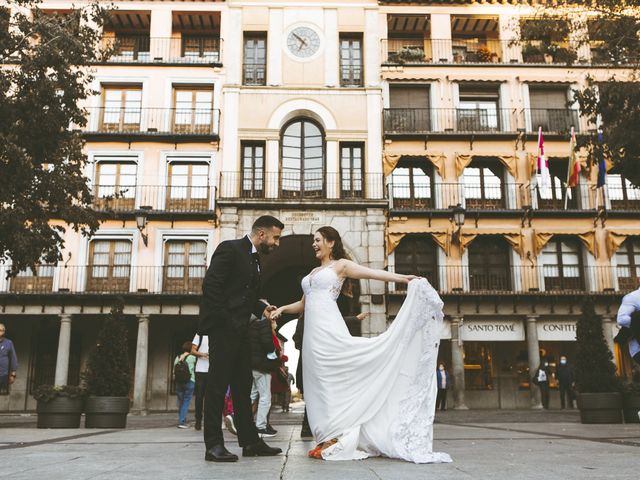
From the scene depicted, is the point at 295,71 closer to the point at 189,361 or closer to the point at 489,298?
the point at 489,298

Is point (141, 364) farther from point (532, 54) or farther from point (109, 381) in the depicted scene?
point (532, 54)

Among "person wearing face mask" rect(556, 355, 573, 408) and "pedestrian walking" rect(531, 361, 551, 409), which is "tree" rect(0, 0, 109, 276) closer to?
"pedestrian walking" rect(531, 361, 551, 409)

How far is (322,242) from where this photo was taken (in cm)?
606

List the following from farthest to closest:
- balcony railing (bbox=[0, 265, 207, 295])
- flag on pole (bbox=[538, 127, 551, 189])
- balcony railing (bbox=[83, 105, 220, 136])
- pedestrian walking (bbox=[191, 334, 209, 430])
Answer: balcony railing (bbox=[83, 105, 220, 136]) → balcony railing (bbox=[0, 265, 207, 295]) → flag on pole (bbox=[538, 127, 551, 189]) → pedestrian walking (bbox=[191, 334, 209, 430])

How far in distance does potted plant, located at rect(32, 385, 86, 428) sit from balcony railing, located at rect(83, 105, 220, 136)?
16.1 m

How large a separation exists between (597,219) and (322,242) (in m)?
22.8

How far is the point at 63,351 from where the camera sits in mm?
23844

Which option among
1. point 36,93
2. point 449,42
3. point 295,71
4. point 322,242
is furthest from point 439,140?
point 322,242

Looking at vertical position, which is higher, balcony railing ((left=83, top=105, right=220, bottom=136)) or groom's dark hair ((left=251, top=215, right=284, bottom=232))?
balcony railing ((left=83, top=105, right=220, bottom=136))

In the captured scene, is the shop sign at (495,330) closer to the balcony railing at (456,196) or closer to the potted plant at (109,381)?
the balcony railing at (456,196)

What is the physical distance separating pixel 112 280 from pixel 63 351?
10.6 feet

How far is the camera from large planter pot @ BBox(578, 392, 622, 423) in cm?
1165

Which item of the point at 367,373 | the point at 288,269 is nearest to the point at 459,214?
the point at 288,269

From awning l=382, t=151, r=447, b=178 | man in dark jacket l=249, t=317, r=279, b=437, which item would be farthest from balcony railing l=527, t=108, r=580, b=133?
man in dark jacket l=249, t=317, r=279, b=437
